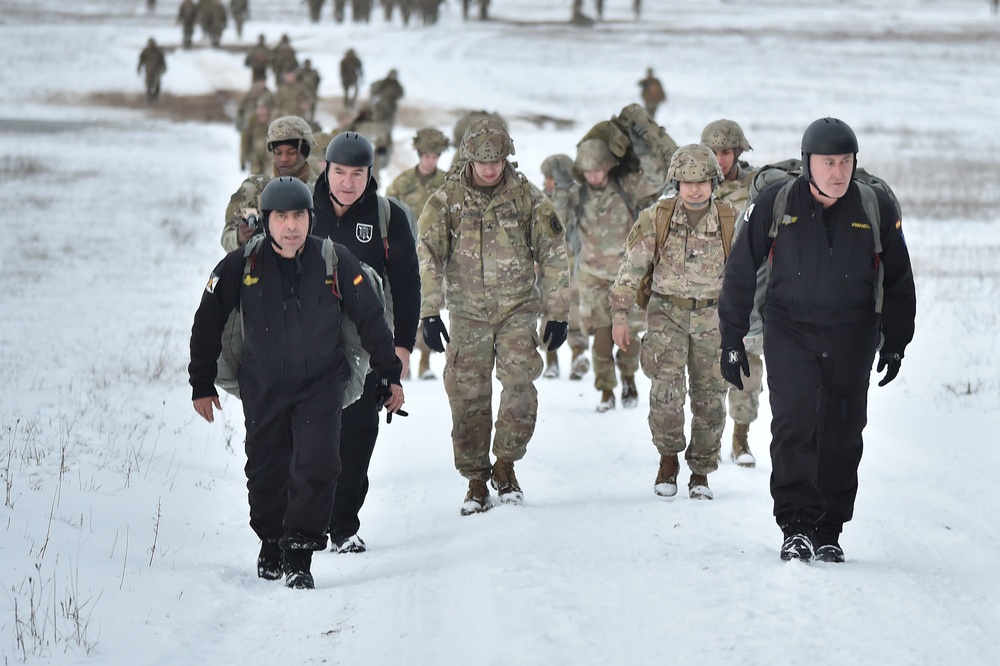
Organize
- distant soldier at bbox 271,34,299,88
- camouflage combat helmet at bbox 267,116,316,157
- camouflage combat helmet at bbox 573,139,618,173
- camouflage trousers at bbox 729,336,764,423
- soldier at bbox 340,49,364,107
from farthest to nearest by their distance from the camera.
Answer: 1. soldier at bbox 340,49,364,107
2. distant soldier at bbox 271,34,299,88
3. camouflage combat helmet at bbox 573,139,618,173
4. camouflage trousers at bbox 729,336,764,423
5. camouflage combat helmet at bbox 267,116,316,157

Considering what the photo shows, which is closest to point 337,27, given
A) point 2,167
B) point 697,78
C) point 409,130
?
point 697,78

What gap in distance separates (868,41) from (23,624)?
70.1 metres

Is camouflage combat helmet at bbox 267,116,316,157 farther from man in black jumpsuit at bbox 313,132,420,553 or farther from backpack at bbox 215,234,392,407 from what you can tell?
backpack at bbox 215,234,392,407

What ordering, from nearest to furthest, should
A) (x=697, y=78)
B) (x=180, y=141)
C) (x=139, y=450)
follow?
(x=139, y=450), (x=180, y=141), (x=697, y=78)

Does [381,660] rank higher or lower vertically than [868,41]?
lower

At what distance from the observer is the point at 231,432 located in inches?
381

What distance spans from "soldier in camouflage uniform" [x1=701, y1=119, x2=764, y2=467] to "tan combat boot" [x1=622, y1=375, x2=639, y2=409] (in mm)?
1821

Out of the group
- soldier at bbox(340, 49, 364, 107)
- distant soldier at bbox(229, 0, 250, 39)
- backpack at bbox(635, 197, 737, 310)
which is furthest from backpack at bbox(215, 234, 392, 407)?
distant soldier at bbox(229, 0, 250, 39)

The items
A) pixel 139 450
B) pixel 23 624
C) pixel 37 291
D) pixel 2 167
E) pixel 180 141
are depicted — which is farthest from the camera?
pixel 180 141

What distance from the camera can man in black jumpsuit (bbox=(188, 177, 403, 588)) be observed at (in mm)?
5672

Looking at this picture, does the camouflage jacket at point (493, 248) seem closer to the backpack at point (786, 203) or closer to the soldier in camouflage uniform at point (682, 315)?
the soldier in camouflage uniform at point (682, 315)

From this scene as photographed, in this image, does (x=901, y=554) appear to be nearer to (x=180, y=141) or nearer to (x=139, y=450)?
(x=139, y=450)

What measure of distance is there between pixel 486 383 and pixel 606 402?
322cm

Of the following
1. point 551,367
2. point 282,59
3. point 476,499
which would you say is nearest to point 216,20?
point 282,59
